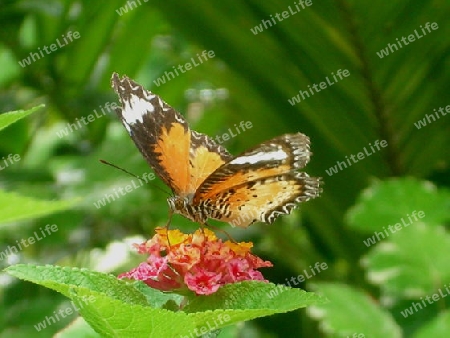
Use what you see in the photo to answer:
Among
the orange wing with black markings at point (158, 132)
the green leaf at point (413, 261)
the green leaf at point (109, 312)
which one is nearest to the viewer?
the green leaf at point (109, 312)

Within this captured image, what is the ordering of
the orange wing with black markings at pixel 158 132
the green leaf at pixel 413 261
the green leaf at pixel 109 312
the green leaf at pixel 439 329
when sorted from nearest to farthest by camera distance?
the green leaf at pixel 109 312 → the orange wing with black markings at pixel 158 132 → the green leaf at pixel 439 329 → the green leaf at pixel 413 261

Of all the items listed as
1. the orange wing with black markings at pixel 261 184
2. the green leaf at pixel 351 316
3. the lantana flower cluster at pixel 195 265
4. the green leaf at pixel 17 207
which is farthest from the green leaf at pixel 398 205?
the green leaf at pixel 17 207

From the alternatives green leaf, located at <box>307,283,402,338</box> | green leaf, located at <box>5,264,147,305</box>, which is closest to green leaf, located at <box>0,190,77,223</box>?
green leaf, located at <box>5,264,147,305</box>

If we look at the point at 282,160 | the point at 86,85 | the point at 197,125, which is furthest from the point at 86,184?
the point at 282,160

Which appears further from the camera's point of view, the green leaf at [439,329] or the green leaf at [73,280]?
the green leaf at [439,329]

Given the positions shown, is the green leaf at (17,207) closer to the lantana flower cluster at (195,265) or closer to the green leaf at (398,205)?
the lantana flower cluster at (195,265)

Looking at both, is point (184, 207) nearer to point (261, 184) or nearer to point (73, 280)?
point (261, 184)

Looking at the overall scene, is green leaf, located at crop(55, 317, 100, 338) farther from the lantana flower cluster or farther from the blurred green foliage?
the blurred green foliage

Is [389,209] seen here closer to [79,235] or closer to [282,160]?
[282,160]
